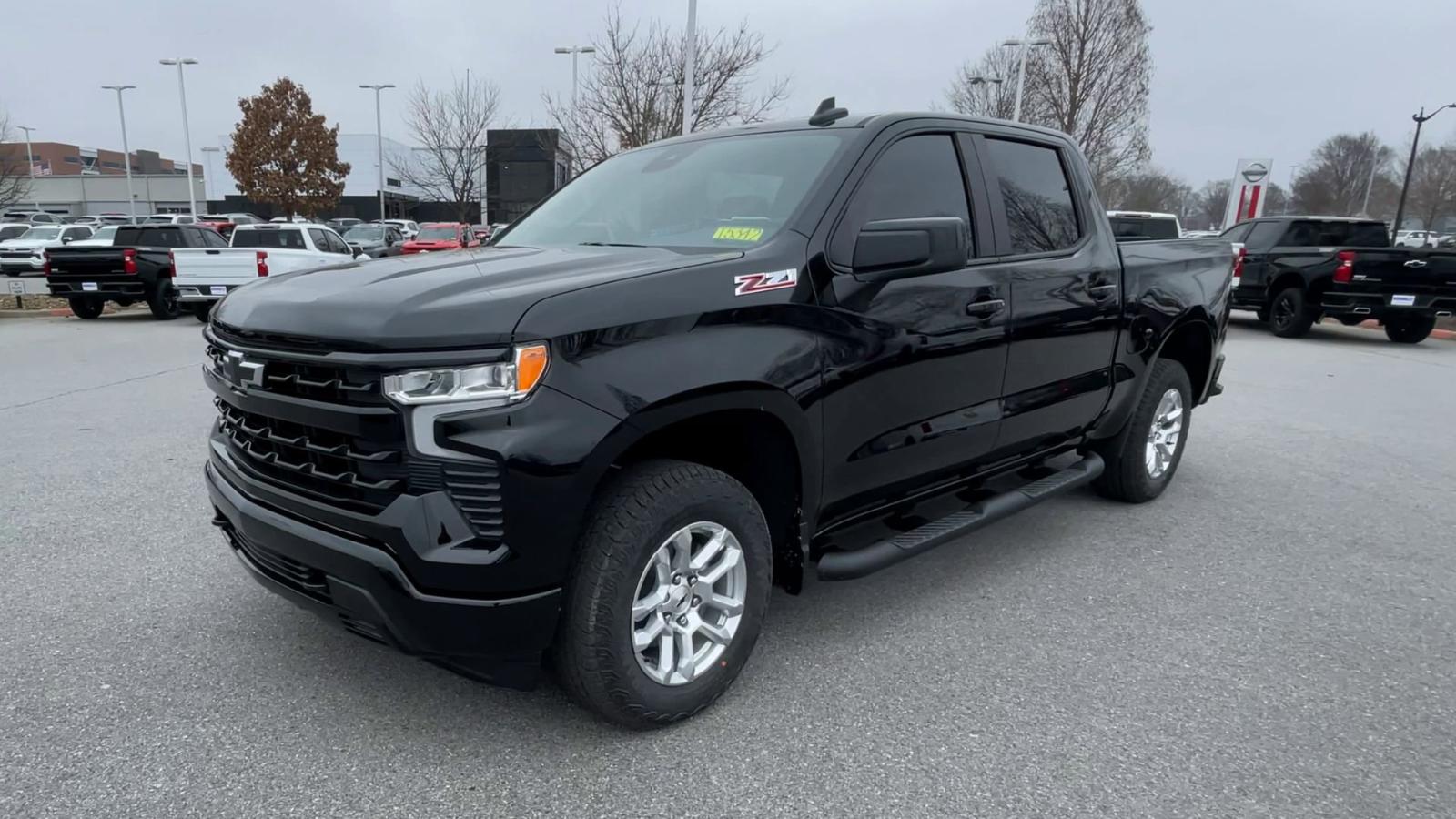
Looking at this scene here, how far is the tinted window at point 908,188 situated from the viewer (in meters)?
3.05

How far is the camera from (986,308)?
3443 millimetres

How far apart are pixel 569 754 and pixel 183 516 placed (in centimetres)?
305

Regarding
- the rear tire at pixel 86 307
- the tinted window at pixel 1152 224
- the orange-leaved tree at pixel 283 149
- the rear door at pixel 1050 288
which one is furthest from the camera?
the orange-leaved tree at pixel 283 149

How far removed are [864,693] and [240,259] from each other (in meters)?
13.7

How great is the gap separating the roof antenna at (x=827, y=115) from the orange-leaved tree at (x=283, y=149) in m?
45.6

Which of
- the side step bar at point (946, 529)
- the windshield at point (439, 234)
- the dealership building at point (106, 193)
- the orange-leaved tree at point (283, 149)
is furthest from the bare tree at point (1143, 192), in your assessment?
the dealership building at point (106, 193)

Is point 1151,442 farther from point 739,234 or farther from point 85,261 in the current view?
point 85,261

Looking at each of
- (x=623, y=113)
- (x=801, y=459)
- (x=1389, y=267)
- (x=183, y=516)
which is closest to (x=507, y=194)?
(x=623, y=113)

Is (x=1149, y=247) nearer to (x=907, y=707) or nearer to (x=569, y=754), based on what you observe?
(x=907, y=707)

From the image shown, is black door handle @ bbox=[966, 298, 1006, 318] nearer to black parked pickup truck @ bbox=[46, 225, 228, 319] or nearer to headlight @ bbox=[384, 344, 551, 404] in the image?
headlight @ bbox=[384, 344, 551, 404]

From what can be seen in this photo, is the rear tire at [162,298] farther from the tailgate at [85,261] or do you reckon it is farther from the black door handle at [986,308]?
the black door handle at [986,308]

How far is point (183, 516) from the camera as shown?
4.52m

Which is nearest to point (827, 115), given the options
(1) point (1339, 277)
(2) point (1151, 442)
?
(2) point (1151, 442)

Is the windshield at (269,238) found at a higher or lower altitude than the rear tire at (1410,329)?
higher
